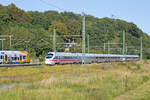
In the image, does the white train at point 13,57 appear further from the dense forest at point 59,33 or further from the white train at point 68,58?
the dense forest at point 59,33

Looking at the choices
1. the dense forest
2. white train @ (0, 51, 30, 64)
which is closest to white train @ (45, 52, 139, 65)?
white train @ (0, 51, 30, 64)

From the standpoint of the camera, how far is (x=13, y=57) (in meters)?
52.1

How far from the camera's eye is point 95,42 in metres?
95.7

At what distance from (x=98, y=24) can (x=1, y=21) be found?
3850 cm

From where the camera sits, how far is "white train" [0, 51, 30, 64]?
164ft

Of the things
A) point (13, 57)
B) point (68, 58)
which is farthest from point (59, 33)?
point (13, 57)

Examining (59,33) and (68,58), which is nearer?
(68,58)

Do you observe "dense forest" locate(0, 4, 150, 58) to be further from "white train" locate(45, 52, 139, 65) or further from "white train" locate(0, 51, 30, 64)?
"white train" locate(0, 51, 30, 64)

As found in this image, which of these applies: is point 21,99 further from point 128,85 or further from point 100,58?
point 100,58

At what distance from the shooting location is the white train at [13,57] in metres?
49.9

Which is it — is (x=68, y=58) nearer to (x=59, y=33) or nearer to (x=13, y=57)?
(x=13, y=57)

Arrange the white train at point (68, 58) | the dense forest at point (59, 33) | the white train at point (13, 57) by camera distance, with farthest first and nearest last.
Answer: the dense forest at point (59, 33) < the white train at point (68, 58) < the white train at point (13, 57)

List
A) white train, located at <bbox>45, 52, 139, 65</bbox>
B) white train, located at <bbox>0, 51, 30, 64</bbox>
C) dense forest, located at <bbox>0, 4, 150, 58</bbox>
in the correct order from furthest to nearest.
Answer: dense forest, located at <bbox>0, 4, 150, 58</bbox>
white train, located at <bbox>45, 52, 139, 65</bbox>
white train, located at <bbox>0, 51, 30, 64</bbox>

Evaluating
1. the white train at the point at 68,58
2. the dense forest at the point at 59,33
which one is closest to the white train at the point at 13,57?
the white train at the point at 68,58
